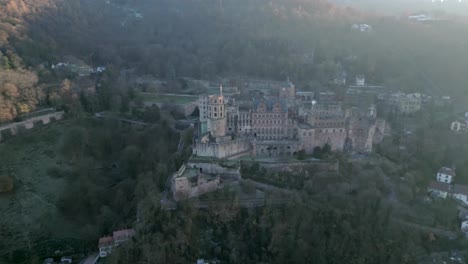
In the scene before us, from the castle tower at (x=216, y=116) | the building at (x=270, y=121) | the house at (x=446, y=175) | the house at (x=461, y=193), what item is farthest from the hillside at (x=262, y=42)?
the castle tower at (x=216, y=116)

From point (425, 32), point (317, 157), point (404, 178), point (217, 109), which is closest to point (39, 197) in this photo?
point (217, 109)

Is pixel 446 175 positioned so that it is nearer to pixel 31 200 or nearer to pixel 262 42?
pixel 31 200

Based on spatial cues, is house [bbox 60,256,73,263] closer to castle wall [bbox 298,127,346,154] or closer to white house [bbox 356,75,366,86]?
castle wall [bbox 298,127,346,154]

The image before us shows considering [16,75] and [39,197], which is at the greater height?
[16,75]

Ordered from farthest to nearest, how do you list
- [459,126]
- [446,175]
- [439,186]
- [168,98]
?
[168,98] → [459,126] → [446,175] → [439,186]

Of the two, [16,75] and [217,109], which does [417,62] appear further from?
[16,75]

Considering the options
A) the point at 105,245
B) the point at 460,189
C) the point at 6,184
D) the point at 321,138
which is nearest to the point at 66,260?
the point at 105,245
